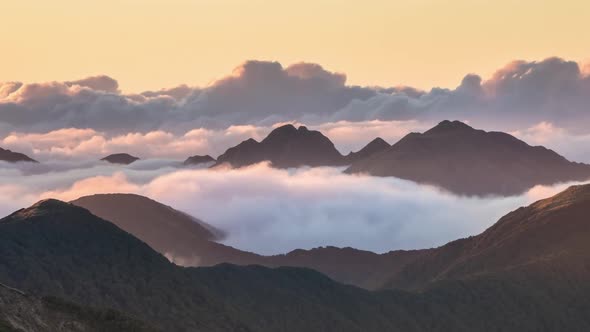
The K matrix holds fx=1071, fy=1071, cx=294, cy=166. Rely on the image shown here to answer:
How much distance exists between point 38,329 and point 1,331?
25369 mm

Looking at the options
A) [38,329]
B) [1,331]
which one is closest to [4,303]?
[38,329]

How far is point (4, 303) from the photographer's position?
19888 centimetres

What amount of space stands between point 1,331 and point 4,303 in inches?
1006

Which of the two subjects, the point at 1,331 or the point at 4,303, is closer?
the point at 1,331

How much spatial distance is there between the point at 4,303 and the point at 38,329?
7.92 metres

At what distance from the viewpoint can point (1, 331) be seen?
174125 mm

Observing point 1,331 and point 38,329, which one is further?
point 38,329

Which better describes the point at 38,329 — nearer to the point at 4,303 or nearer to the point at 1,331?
the point at 4,303
